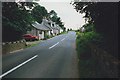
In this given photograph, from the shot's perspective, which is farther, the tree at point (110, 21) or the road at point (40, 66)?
the road at point (40, 66)

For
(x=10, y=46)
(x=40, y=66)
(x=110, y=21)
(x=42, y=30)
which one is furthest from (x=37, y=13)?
(x=110, y=21)

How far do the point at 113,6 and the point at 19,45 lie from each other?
77.7ft

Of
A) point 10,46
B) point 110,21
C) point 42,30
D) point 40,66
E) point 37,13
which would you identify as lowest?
point 40,66

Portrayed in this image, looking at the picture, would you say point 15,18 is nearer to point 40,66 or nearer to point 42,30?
point 40,66

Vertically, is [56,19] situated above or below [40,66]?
above

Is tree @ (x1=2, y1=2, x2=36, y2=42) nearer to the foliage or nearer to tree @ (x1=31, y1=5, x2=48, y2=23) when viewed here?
tree @ (x1=31, y1=5, x2=48, y2=23)

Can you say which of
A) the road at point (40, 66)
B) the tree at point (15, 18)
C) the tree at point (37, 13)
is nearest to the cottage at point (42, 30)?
the tree at point (37, 13)

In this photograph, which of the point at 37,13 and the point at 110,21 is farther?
the point at 37,13

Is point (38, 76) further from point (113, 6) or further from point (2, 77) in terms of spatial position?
point (113, 6)

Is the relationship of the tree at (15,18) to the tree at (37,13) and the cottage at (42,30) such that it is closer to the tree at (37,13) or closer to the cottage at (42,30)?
the tree at (37,13)

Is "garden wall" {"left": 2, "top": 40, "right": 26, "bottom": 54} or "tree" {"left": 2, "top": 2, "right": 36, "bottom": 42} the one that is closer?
"garden wall" {"left": 2, "top": 40, "right": 26, "bottom": 54}

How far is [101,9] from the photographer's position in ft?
39.7

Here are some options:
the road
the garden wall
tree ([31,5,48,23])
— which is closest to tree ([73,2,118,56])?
the road

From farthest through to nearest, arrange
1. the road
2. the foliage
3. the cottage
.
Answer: the foliage → the cottage → the road
